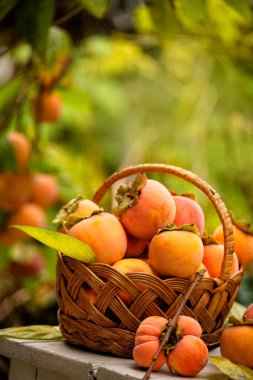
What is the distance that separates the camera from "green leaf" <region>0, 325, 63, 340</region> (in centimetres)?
113

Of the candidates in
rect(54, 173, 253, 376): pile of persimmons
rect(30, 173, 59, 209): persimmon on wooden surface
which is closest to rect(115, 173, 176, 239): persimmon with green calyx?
rect(54, 173, 253, 376): pile of persimmons

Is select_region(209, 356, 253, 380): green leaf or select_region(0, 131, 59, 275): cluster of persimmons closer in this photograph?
select_region(209, 356, 253, 380): green leaf

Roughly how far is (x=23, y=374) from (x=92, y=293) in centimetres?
17

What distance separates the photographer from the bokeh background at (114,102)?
1.54 metres

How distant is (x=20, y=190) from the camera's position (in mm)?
1665

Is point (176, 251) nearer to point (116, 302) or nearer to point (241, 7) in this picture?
point (116, 302)

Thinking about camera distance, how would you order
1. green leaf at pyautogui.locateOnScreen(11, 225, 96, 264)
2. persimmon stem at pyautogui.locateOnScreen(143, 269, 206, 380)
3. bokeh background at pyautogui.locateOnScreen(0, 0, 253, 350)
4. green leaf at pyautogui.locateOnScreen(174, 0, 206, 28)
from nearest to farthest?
persimmon stem at pyautogui.locateOnScreen(143, 269, 206, 380)
green leaf at pyautogui.locateOnScreen(11, 225, 96, 264)
green leaf at pyautogui.locateOnScreen(174, 0, 206, 28)
bokeh background at pyautogui.locateOnScreen(0, 0, 253, 350)

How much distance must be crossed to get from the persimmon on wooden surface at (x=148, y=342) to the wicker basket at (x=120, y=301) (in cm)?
7

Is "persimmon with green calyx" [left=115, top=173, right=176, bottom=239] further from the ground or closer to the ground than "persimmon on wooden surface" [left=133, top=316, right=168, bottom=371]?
further from the ground

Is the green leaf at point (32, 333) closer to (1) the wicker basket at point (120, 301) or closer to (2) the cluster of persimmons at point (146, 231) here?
(1) the wicker basket at point (120, 301)

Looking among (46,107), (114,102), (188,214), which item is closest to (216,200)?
(188,214)

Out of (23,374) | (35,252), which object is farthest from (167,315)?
(35,252)

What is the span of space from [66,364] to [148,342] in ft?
0.45

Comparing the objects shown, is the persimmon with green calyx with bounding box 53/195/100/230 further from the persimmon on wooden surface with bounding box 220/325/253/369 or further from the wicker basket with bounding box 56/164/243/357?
→ the persimmon on wooden surface with bounding box 220/325/253/369
